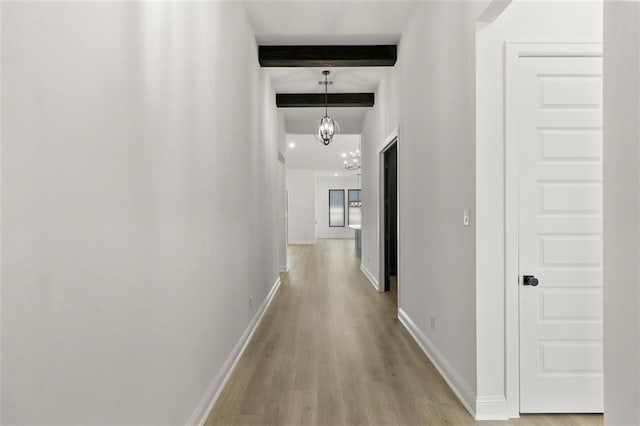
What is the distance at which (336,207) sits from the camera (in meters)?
17.6

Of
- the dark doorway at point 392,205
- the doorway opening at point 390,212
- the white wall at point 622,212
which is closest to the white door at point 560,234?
the white wall at point 622,212

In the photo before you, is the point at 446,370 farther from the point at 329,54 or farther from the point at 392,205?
the point at 392,205

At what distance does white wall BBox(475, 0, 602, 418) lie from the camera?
256cm

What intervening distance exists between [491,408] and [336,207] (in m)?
15.1

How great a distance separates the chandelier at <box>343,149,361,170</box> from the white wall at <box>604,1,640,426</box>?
10.7 m

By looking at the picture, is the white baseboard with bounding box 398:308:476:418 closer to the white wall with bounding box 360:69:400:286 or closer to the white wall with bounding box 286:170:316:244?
the white wall with bounding box 360:69:400:286

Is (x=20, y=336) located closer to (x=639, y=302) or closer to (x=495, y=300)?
(x=639, y=302)

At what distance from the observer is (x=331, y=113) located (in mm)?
8219

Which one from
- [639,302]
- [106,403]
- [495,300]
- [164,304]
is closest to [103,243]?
[106,403]

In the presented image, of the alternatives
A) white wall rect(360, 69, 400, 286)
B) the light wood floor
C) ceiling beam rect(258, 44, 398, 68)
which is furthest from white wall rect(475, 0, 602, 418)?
ceiling beam rect(258, 44, 398, 68)

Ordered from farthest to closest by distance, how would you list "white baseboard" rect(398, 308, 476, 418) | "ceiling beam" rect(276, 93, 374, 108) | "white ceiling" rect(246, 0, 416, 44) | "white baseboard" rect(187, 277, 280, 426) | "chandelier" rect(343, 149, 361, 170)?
1. "chandelier" rect(343, 149, 361, 170)
2. "ceiling beam" rect(276, 93, 374, 108)
3. "white ceiling" rect(246, 0, 416, 44)
4. "white baseboard" rect(398, 308, 476, 418)
5. "white baseboard" rect(187, 277, 280, 426)

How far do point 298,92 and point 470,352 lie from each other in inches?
214

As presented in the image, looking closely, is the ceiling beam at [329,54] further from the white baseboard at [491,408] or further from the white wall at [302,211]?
the white wall at [302,211]

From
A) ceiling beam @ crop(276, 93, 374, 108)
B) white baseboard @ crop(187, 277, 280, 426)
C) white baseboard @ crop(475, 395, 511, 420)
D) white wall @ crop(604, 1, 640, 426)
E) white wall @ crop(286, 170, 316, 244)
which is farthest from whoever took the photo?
white wall @ crop(286, 170, 316, 244)
